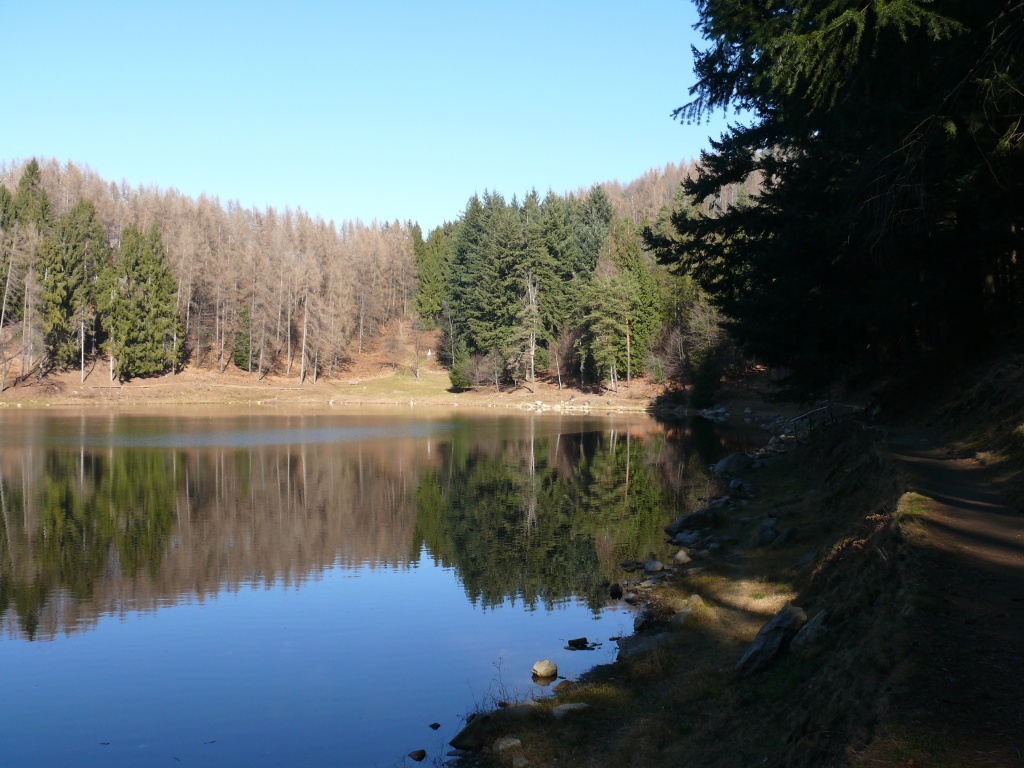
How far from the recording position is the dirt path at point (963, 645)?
513 cm

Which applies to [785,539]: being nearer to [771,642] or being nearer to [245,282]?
[771,642]

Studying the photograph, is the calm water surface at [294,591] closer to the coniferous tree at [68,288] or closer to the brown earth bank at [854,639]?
the brown earth bank at [854,639]

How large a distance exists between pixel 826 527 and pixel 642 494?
12.9 metres

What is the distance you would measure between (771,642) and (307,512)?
1903 cm

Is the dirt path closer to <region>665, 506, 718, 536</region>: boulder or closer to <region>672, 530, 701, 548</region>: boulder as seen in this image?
<region>672, 530, 701, 548</region>: boulder

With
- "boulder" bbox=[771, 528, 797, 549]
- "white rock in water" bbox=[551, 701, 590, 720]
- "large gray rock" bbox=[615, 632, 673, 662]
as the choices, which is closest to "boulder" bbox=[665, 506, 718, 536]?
"boulder" bbox=[771, 528, 797, 549]

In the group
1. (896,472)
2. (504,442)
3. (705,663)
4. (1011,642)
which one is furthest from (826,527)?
(504,442)

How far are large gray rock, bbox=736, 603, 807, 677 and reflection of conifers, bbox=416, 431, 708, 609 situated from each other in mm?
6550

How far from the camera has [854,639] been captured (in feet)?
25.0

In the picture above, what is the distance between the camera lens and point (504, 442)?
149 ft

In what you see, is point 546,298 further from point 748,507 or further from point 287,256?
point 748,507

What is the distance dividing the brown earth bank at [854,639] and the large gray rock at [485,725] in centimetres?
4

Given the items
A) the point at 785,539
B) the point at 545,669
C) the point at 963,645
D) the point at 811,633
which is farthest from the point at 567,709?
the point at 785,539

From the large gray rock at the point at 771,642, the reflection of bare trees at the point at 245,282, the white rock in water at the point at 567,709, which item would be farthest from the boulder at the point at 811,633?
the reflection of bare trees at the point at 245,282
